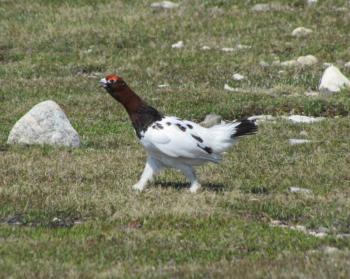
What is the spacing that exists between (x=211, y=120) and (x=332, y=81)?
3.59 metres

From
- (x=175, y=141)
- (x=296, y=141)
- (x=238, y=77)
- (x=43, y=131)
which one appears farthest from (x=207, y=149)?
(x=238, y=77)

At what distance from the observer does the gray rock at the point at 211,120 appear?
18.3 metres

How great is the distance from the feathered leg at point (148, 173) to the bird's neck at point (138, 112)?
512 mm

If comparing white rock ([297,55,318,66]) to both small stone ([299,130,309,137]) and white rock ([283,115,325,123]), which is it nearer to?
white rock ([283,115,325,123])

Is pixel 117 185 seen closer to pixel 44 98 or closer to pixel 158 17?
pixel 44 98

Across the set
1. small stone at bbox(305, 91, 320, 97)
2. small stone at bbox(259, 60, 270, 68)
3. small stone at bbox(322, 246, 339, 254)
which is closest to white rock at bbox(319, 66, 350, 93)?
small stone at bbox(305, 91, 320, 97)

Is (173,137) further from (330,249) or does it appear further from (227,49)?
(227,49)

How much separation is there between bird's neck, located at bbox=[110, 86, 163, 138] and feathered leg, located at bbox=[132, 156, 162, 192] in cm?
51

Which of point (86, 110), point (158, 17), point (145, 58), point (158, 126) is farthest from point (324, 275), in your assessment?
point (158, 17)

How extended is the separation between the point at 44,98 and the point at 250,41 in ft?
19.7

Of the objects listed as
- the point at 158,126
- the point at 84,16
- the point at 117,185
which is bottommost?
the point at 84,16

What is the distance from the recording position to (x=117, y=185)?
13453 mm

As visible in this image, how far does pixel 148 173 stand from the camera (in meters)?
13.2

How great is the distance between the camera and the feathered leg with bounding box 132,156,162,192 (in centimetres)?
1316
